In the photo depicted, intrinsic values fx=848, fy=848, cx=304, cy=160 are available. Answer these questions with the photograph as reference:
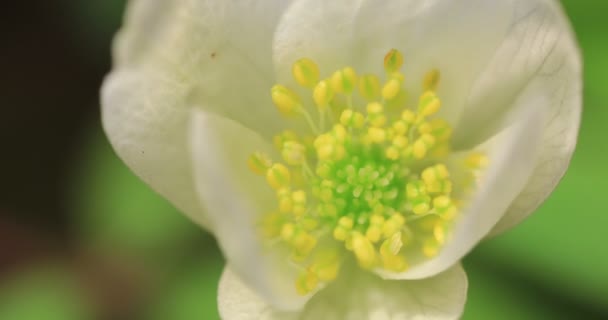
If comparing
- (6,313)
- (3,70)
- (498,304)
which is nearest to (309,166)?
(498,304)

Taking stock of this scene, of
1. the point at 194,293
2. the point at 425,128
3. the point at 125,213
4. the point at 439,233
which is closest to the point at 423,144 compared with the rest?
Result: the point at 425,128

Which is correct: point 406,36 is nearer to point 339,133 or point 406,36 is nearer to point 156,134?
point 339,133

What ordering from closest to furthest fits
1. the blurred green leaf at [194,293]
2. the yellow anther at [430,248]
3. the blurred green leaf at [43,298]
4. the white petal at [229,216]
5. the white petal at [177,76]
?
1. the white petal at [229,216]
2. the white petal at [177,76]
3. the yellow anther at [430,248]
4. the blurred green leaf at [194,293]
5. the blurred green leaf at [43,298]

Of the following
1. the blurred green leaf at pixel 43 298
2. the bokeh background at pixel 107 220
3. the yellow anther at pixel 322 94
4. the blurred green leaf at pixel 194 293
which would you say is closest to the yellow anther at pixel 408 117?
the yellow anther at pixel 322 94

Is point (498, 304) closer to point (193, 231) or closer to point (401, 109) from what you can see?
point (401, 109)

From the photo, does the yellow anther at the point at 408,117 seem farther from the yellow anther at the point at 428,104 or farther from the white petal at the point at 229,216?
the white petal at the point at 229,216

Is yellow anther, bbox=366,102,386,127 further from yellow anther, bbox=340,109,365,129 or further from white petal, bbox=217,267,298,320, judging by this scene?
white petal, bbox=217,267,298,320

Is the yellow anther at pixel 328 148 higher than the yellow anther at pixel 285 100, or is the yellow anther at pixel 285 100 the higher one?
the yellow anther at pixel 285 100
